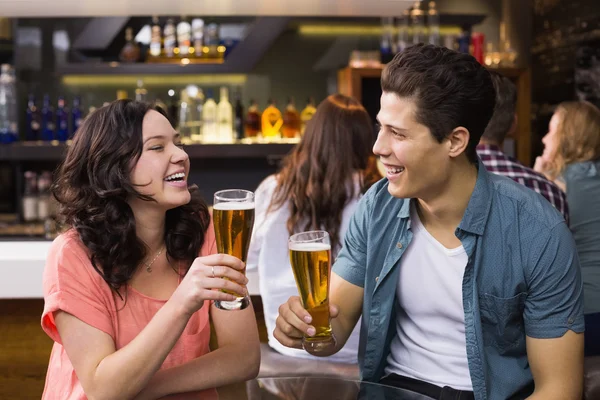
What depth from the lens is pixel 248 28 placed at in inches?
198

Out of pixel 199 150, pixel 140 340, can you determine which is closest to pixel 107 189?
pixel 140 340

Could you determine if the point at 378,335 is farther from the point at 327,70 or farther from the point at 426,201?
the point at 327,70

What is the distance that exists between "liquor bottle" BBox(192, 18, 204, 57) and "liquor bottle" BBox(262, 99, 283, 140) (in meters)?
0.56

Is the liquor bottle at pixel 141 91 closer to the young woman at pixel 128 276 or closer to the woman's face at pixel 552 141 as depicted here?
the woman's face at pixel 552 141

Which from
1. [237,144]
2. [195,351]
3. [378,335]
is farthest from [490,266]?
[237,144]

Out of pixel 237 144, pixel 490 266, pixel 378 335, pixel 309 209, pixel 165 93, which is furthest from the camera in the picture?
pixel 165 93

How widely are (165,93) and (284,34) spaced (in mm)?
882

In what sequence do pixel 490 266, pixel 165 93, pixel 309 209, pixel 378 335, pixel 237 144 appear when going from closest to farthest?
pixel 490 266 < pixel 378 335 < pixel 309 209 < pixel 237 144 < pixel 165 93

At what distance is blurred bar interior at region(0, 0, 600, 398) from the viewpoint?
195 inches

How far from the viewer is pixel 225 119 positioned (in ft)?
16.8

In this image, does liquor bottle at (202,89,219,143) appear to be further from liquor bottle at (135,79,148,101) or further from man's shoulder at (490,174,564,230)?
man's shoulder at (490,174,564,230)

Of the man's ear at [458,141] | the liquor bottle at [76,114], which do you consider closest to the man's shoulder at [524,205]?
the man's ear at [458,141]

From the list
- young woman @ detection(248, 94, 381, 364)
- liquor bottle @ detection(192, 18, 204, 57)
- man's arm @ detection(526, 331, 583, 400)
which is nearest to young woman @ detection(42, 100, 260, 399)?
man's arm @ detection(526, 331, 583, 400)

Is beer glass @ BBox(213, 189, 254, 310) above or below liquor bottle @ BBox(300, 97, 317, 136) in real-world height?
below
